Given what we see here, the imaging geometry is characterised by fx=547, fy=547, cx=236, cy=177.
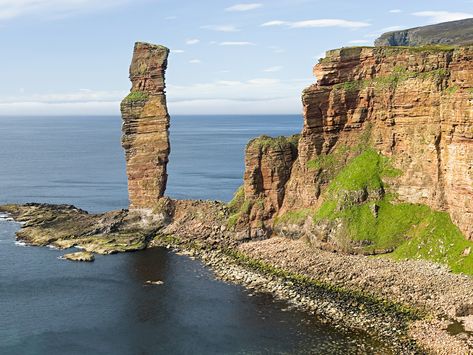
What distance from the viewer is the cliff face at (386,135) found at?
74.3m

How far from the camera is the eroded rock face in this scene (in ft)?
242

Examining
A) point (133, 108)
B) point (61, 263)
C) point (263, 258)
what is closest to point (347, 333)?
point (263, 258)

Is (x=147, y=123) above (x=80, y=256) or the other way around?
above

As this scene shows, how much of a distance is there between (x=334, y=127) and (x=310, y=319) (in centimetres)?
3743

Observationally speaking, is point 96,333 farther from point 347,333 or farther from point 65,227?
point 65,227

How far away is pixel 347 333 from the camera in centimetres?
6056

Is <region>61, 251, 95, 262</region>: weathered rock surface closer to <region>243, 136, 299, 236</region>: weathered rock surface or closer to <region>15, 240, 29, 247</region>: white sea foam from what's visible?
<region>15, 240, 29, 247</region>: white sea foam

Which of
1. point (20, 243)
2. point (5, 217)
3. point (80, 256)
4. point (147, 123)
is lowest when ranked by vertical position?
point (80, 256)

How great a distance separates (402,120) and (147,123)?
49.6 m

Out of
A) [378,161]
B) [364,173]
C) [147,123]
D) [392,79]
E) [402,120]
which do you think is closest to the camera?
[402,120]

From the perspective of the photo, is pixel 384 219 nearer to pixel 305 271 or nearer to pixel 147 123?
pixel 305 271

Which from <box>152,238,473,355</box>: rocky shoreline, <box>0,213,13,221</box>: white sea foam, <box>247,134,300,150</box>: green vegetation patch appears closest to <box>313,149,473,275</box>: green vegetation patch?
<box>152,238,473,355</box>: rocky shoreline

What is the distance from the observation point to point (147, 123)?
356 ft

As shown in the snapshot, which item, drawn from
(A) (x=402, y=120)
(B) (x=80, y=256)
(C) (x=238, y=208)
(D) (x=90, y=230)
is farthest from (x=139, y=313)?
(A) (x=402, y=120)
